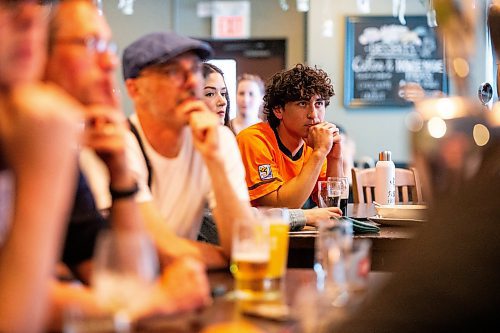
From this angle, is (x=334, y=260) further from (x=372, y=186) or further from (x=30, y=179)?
(x=372, y=186)

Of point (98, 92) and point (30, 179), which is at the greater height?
point (98, 92)

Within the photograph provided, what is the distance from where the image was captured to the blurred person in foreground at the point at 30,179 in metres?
1.04

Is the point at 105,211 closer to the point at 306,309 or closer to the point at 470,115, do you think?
the point at 306,309

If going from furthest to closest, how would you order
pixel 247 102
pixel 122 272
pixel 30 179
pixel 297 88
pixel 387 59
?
pixel 387 59
pixel 247 102
pixel 297 88
pixel 122 272
pixel 30 179

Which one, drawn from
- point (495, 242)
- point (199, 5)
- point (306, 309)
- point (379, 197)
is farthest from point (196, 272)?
point (199, 5)

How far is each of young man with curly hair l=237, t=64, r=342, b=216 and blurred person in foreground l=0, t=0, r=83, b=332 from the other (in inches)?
99.5

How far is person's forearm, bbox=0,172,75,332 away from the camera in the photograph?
106 centimetres

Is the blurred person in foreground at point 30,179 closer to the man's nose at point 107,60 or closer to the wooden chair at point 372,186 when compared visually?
the man's nose at point 107,60

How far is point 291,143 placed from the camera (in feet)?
13.1

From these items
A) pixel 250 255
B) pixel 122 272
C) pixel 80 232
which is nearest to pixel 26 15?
pixel 122 272

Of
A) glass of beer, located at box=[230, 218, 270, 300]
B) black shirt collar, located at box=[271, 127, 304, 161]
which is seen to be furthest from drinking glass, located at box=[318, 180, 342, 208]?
glass of beer, located at box=[230, 218, 270, 300]

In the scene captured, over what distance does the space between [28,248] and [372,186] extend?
4.09 metres

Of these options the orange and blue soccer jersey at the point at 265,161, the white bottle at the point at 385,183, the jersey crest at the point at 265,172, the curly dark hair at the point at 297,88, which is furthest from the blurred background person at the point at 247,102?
the jersey crest at the point at 265,172

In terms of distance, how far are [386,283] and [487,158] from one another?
0.79 ft
